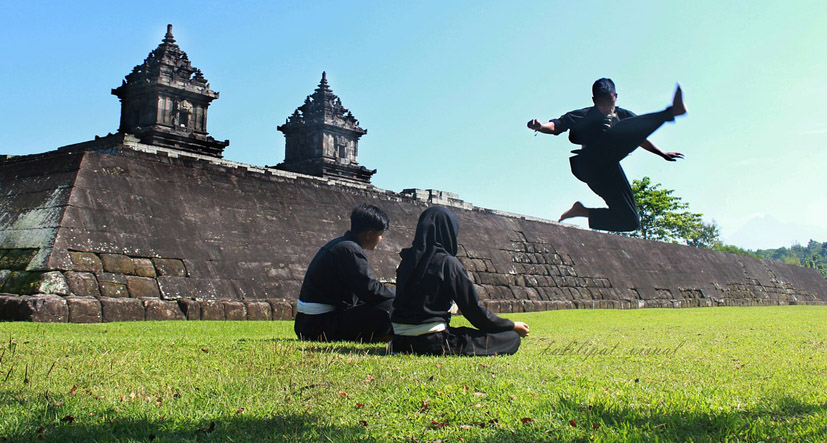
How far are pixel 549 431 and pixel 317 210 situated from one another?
396 inches

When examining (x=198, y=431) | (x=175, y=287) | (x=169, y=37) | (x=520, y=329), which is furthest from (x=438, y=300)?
(x=169, y=37)

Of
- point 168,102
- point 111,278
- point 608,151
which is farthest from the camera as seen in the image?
point 168,102

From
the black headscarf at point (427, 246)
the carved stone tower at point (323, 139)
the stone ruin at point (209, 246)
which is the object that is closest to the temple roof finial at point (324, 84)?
the carved stone tower at point (323, 139)

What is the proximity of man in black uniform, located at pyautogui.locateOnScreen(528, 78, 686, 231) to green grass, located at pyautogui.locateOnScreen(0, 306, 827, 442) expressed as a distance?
3.80ft

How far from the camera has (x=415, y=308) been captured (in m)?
5.68

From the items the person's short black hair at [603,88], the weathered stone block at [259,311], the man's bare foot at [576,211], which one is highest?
the person's short black hair at [603,88]

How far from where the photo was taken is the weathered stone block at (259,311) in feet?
32.5

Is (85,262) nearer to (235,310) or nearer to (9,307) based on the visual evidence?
(9,307)

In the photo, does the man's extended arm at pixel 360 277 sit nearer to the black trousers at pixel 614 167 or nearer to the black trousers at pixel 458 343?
the black trousers at pixel 458 343

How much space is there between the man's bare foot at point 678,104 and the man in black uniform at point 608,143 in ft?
0.14

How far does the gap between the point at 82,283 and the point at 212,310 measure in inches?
65.7

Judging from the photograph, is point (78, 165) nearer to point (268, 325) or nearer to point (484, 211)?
point (268, 325)

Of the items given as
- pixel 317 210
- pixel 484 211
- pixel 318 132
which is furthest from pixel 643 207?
pixel 317 210

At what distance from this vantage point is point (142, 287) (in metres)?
9.31
